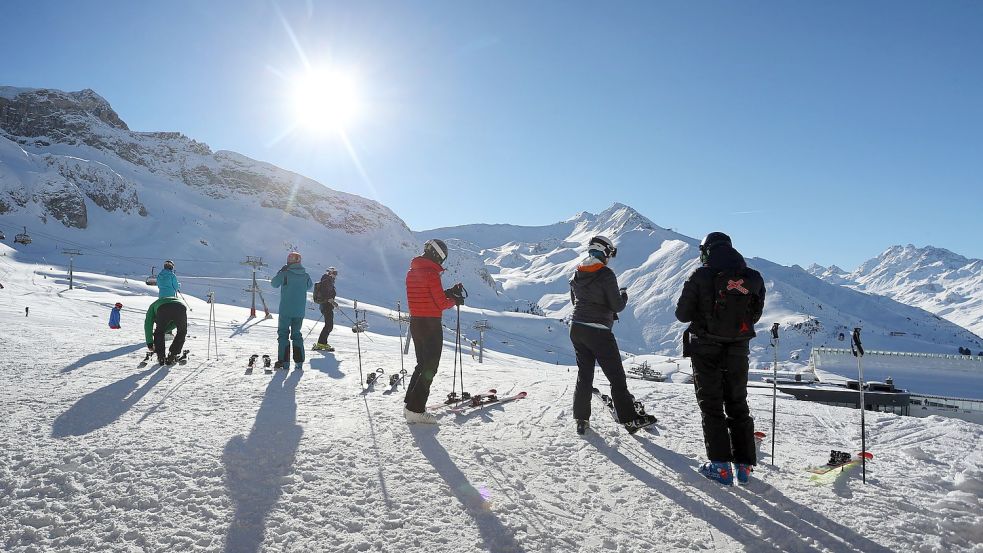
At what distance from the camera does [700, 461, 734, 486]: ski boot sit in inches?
172

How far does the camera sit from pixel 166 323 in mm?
9094

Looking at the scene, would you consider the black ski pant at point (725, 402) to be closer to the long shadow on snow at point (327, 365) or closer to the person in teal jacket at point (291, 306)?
the long shadow on snow at point (327, 365)

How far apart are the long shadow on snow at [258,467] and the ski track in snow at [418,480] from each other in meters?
0.02

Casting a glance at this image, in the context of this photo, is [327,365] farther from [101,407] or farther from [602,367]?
[602,367]

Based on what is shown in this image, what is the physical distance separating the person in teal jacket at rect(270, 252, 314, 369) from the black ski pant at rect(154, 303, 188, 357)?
5.63 feet

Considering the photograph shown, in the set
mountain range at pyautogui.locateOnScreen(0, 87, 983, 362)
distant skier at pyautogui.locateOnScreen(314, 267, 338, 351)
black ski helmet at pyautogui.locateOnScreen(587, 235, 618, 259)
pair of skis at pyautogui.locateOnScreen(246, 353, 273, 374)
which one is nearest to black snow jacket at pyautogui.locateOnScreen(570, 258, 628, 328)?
black ski helmet at pyautogui.locateOnScreen(587, 235, 618, 259)

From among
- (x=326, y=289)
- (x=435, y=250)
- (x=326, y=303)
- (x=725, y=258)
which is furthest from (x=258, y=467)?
(x=326, y=303)

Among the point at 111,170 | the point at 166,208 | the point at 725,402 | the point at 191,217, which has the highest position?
the point at 111,170

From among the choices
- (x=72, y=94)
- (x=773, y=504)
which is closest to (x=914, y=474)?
(x=773, y=504)

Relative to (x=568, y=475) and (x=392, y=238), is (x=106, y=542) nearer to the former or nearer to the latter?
(x=568, y=475)

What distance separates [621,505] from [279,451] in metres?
3.20

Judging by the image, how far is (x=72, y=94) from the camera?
165 metres

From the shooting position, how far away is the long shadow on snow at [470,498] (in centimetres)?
318

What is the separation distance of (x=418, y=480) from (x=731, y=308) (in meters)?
3.21
